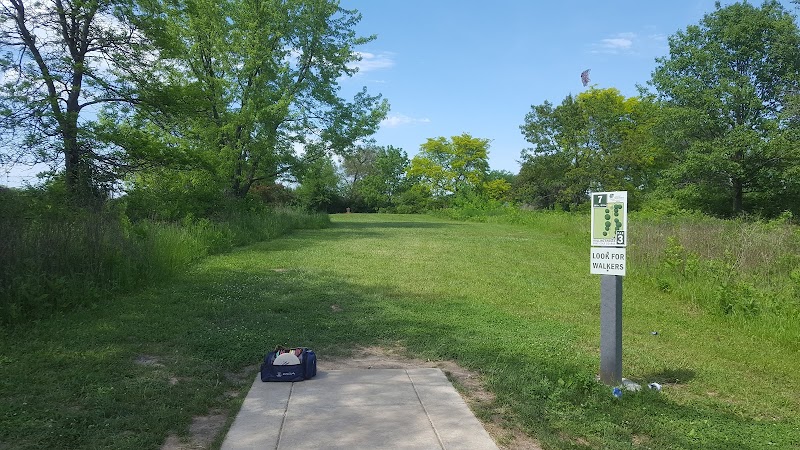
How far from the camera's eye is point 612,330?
174 inches

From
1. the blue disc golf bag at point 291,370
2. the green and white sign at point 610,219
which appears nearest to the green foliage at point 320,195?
the blue disc golf bag at point 291,370

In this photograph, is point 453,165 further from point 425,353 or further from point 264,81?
point 425,353

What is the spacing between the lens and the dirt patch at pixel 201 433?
329 cm

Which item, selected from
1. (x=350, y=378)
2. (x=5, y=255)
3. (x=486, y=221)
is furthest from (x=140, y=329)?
(x=486, y=221)

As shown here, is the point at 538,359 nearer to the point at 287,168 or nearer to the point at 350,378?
the point at 350,378

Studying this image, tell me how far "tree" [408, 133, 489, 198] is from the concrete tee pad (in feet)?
176

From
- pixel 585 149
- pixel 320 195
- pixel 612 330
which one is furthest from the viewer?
pixel 320 195

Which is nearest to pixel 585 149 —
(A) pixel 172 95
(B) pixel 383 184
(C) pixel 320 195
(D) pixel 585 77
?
(D) pixel 585 77

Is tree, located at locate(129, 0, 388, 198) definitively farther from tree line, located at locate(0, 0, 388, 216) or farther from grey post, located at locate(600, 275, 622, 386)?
grey post, located at locate(600, 275, 622, 386)

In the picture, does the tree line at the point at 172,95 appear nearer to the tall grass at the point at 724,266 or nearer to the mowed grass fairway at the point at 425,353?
the mowed grass fairway at the point at 425,353

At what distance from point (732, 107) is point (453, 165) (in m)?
31.7

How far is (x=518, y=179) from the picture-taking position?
47906 mm

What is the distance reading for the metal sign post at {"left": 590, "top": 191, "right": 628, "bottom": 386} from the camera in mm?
4266

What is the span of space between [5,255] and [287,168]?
19.6m
